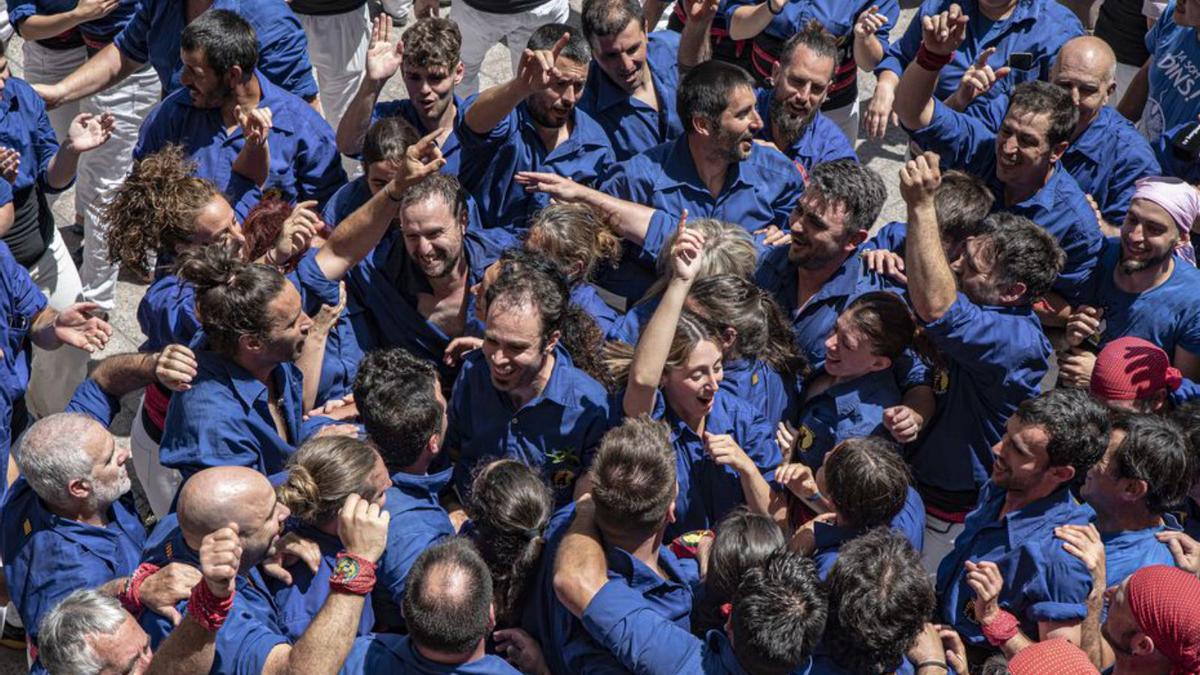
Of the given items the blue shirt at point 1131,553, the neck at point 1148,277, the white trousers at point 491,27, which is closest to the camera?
the blue shirt at point 1131,553

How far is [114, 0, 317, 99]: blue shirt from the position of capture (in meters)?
6.99

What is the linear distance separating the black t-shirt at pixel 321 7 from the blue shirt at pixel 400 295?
108 inches

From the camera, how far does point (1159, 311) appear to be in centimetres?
590

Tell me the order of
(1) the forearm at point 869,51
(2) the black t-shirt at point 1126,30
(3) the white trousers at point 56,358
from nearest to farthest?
(3) the white trousers at point 56,358
(1) the forearm at point 869,51
(2) the black t-shirt at point 1126,30

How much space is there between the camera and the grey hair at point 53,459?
4633 millimetres

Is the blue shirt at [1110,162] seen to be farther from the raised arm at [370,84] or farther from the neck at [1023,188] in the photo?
the raised arm at [370,84]

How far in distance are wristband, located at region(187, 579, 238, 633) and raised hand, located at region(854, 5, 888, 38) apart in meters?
4.78

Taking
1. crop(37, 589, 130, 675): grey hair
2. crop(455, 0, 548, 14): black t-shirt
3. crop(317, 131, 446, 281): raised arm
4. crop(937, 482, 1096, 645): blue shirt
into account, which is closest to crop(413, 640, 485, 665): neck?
crop(37, 589, 130, 675): grey hair

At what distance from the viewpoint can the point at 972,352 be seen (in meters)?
5.15

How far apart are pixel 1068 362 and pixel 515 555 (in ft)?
9.35

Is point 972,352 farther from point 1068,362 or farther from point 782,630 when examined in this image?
point 782,630

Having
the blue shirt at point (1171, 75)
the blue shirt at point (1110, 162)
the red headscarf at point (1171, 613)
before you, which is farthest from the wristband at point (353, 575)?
the blue shirt at point (1171, 75)

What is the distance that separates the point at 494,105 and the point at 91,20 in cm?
260

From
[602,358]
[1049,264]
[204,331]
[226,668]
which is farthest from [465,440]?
[1049,264]
